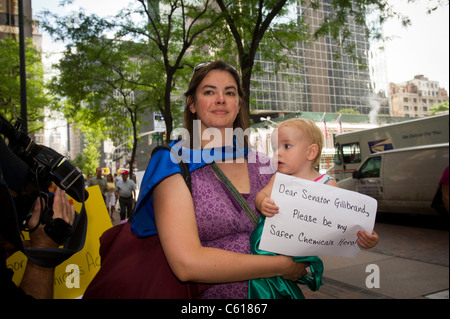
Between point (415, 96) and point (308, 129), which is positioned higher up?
point (415, 96)

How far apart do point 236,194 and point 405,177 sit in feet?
34.6

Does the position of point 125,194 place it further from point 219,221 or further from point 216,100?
point 219,221

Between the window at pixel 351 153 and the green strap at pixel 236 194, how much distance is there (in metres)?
18.3

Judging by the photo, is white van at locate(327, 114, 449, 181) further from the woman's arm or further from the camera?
the camera

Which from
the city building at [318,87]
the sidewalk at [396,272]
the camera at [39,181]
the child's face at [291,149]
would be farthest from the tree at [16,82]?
the child's face at [291,149]

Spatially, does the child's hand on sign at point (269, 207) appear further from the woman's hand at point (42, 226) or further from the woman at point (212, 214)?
the woman's hand at point (42, 226)

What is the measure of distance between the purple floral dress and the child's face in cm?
43

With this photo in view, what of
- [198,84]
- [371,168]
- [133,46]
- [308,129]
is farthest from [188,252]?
[133,46]

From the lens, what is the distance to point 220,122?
1921mm

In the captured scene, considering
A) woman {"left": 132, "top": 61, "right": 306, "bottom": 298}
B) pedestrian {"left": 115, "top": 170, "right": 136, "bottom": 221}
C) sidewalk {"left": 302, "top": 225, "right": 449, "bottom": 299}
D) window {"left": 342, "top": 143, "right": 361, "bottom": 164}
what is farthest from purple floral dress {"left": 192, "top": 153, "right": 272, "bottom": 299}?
window {"left": 342, "top": 143, "right": 361, "bottom": 164}

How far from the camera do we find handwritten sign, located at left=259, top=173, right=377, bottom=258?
162cm

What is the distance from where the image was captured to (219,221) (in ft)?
5.28

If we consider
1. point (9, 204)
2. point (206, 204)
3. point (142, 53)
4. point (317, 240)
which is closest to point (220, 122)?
point (206, 204)

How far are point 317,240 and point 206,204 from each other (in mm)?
545
